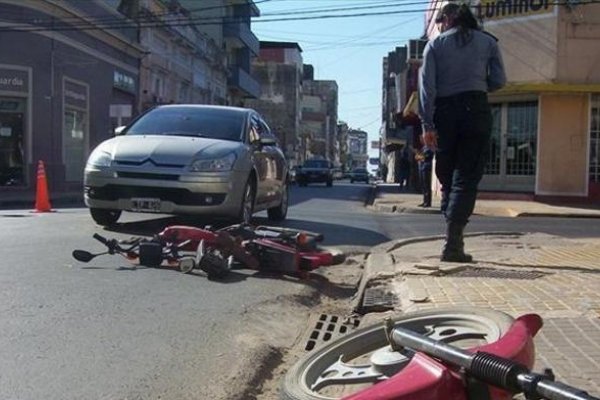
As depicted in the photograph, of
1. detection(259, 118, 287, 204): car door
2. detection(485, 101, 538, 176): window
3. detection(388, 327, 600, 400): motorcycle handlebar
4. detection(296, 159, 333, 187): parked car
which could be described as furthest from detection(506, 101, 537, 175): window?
detection(296, 159, 333, 187): parked car

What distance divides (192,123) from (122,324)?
5.38 m

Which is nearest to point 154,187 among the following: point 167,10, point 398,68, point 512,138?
point 512,138

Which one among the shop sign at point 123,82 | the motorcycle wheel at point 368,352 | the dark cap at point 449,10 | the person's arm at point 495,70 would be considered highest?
the shop sign at point 123,82

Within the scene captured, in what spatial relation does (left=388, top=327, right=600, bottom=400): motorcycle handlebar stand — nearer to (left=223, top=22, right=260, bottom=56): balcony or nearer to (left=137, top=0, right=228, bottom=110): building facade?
(left=137, top=0, right=228, bottom=110): building facade

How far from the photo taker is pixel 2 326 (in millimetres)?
4457

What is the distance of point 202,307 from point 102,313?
26.1 inches

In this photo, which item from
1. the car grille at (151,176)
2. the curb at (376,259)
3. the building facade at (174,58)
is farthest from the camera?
the building facade at (174,58)

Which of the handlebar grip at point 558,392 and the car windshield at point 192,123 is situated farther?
the car windshield at point 192,123

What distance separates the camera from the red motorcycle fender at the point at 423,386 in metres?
2.16

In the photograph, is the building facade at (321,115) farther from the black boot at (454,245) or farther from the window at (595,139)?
the black boot at (454,245)

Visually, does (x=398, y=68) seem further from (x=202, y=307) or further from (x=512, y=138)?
(x=202, y=307)

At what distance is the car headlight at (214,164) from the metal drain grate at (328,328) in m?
3.61

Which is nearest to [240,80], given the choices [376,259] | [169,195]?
[169,195]

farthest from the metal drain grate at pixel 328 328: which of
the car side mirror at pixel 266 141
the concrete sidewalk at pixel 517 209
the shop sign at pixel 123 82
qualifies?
the shop sign at pixel 123 82
